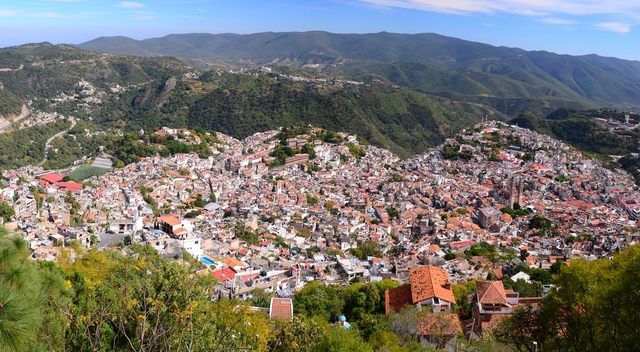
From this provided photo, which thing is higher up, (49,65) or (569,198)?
(49,65)

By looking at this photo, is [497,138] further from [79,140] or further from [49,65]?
[49,65]

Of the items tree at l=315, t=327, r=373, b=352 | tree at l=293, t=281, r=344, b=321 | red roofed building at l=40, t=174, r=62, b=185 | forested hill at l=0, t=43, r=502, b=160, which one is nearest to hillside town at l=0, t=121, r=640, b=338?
red roofed building at l=40, t=174, r=62, b=185

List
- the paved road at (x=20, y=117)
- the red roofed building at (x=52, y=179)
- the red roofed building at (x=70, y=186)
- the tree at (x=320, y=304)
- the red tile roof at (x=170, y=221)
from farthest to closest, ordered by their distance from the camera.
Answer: the paved road at (x=20, y=117) < the red roofed building at (x=52, y=179) < the red roofed building at (x=70, y=186) < the red tile roof at (x=170, y=221) < the tree at (x=320, y=304)

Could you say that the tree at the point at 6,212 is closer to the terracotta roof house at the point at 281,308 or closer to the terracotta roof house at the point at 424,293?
the terracotta roof house at the point at 281,308

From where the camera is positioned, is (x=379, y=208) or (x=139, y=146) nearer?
(x=379, y=208)

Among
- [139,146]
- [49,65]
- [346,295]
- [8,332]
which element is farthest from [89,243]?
[49,65]

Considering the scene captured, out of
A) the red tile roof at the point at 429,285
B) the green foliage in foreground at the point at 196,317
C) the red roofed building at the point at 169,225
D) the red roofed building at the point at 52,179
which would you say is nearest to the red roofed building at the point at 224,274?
the red roofed building at the point at 169,225
